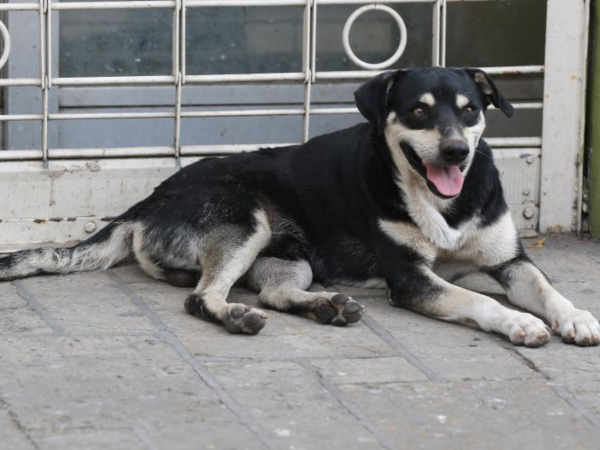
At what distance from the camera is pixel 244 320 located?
4836 mm

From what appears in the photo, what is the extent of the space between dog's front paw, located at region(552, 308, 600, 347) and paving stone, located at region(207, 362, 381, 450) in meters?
1.08

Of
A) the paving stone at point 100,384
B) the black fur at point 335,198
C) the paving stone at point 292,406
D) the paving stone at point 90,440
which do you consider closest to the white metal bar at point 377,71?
the black fur at point 335,198

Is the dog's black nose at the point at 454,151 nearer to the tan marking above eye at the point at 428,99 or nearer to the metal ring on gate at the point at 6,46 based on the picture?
the tan marking above eye at the point at 428,99

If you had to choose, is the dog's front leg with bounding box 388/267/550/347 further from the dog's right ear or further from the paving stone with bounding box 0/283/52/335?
the paving stone with bounding box 0/283/52/335

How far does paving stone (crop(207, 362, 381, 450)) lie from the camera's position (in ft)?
12.6

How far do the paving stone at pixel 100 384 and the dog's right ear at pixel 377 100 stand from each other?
134 centimetres

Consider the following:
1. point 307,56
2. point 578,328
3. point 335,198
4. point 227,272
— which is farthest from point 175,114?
point 578,328

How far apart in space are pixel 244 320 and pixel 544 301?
1.25m

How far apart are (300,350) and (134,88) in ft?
8.93

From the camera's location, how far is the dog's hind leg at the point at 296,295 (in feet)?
16.6

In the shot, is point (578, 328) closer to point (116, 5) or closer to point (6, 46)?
point (116, 5)

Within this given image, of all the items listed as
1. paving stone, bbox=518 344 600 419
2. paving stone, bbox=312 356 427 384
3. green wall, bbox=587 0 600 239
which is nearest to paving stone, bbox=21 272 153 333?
paving stone, bbox=312 356 427 384

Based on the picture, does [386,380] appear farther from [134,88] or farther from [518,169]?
[134,88]

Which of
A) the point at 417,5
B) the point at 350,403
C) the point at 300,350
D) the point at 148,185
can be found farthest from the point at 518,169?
the point at 350,403
